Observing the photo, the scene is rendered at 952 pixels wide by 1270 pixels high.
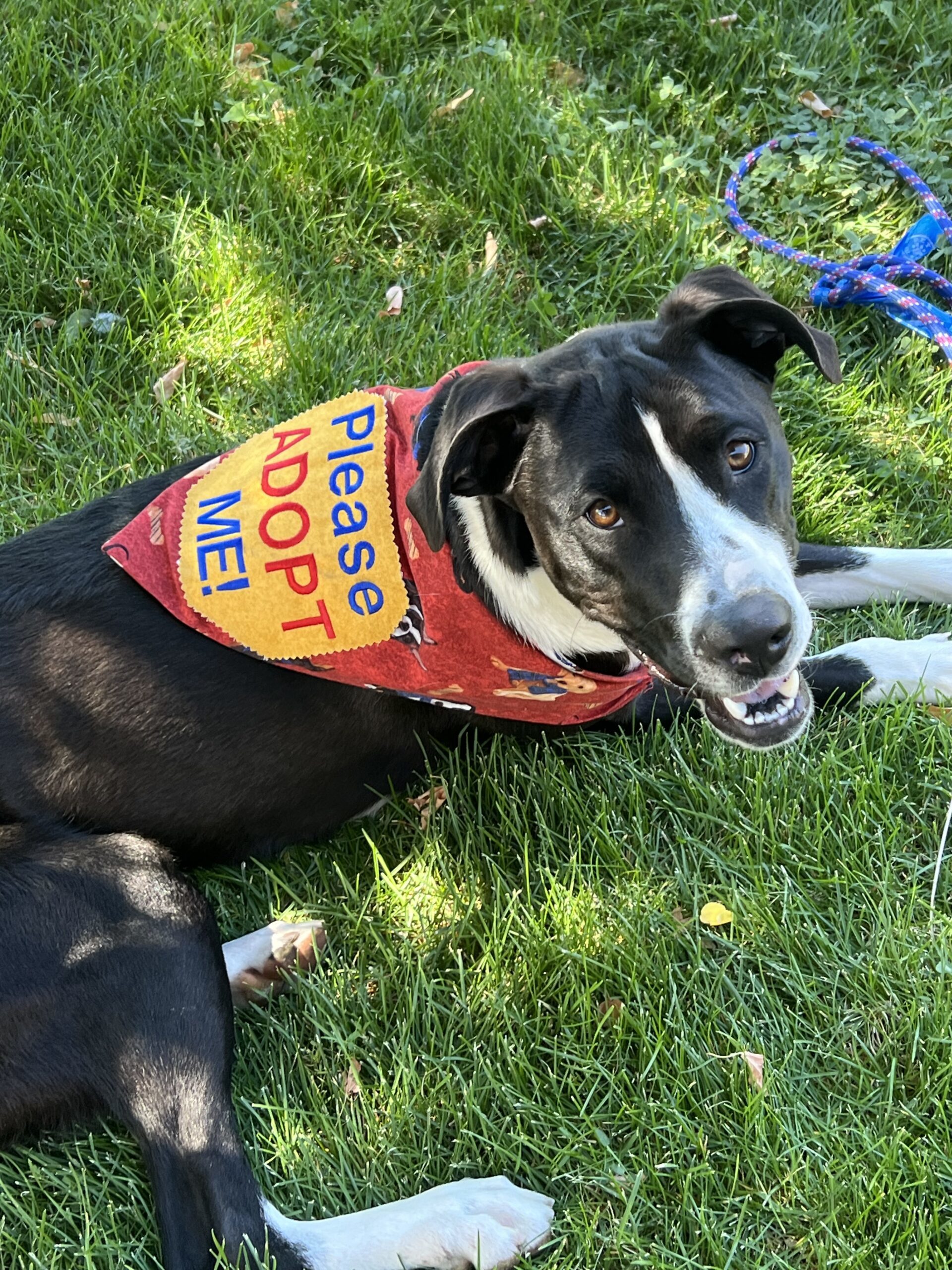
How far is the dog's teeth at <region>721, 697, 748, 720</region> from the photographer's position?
284cm

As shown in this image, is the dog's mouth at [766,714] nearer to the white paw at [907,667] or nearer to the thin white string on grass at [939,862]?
the thin white string on grass at [939,862]

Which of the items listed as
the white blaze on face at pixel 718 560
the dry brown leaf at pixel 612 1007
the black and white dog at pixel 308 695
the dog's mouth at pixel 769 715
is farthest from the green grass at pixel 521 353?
the white blaze on face at pixel 718 560

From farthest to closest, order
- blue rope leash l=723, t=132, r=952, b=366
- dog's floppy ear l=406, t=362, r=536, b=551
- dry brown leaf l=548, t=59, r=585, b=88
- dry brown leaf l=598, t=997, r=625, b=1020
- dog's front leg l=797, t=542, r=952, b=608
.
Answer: dry brown leaf l=548, t=59, r=585, b=88
blue rope leash l=723, t=132, r=952, b=366
dog's front leg l=797, t=542, r=952, b=608
dry brown leaf l=598, t=997, r=625, b=1020
dog's floppy ear l=406, t=362, r=536, b=551

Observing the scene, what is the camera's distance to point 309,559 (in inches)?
120

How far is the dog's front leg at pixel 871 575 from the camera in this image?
3711 mm

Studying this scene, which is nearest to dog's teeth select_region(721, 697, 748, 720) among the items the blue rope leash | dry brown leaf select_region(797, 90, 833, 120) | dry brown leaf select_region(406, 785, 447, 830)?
dry brown leaf select_region(406, 785, 447, 830)

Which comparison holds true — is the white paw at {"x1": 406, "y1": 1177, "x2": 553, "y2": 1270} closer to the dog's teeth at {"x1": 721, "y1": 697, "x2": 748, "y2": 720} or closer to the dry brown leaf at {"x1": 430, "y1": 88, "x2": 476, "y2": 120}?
the dog's teeth at {"x1": 721, "y1": 697, "x2": 748, "y2": 720}

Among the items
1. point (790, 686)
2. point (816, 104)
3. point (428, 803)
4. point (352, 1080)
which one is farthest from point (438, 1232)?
point (816, 104)

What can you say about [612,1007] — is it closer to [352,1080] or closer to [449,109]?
[352,1080]

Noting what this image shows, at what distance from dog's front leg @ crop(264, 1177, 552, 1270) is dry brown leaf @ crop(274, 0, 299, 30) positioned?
189 inches

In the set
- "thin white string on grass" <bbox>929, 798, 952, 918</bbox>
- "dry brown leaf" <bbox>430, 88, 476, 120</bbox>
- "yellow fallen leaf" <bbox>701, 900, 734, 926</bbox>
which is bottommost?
"yellow fallen leaf" <bbox>701, 900, 734, 926</bbox>

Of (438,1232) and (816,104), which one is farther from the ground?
(816,104)

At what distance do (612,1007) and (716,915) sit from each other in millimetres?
351

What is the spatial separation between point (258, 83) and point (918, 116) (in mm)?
2657
